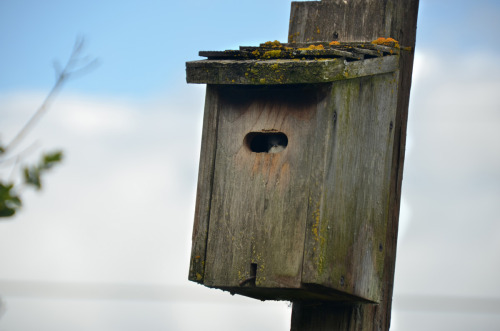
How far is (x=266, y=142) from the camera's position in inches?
160

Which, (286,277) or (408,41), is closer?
(286,277)

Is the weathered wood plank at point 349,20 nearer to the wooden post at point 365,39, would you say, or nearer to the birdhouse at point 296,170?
the wooden post at point 365,39

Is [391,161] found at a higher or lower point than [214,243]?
higher

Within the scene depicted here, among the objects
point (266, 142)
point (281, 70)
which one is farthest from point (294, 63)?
point (266, 142)

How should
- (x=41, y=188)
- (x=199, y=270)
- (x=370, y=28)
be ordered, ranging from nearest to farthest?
1. (x=41, y=188)
2. (x=199, y=270)
3. (x=370, y=28)

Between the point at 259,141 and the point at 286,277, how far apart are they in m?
0.69

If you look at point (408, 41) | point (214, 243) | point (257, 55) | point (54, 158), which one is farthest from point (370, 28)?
point (54, 158)

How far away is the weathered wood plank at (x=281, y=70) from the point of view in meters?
3.79

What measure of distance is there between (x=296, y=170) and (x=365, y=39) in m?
0.84

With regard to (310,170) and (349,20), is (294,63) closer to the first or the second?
(310,170)

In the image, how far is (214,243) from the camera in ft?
13.0

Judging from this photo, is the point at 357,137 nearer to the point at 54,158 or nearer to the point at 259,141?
the point at 259,141

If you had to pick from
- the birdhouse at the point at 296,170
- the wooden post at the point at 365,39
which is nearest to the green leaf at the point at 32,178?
the birdhouse at the point at 296,170

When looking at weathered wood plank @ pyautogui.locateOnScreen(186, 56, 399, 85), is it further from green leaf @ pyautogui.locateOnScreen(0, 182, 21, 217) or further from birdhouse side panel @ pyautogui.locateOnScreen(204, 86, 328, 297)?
green leaf @ pyautogui.locateOnScreen(0, 182, 21, 217)
